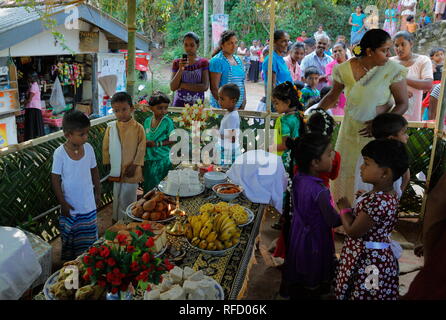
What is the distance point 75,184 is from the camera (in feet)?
10.7

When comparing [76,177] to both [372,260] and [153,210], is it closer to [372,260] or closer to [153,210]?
[153,210]

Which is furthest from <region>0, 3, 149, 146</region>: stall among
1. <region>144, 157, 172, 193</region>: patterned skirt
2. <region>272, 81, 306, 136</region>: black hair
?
<region>272, 81, 306, 136</region>: black hair

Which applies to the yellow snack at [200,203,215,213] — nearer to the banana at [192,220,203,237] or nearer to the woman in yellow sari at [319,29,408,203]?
the banana at [192,220,203,237]

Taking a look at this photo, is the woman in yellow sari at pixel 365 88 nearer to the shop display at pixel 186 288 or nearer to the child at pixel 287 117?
the child at pixel 287 117

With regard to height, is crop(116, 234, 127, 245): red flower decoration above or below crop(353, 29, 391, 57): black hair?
below

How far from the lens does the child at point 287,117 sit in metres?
3.64

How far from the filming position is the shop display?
5.97 ft

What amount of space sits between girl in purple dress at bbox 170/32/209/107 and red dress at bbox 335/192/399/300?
10.8ft

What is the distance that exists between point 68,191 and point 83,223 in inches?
13.3

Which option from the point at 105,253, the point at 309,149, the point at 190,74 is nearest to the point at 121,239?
the point at 105,253

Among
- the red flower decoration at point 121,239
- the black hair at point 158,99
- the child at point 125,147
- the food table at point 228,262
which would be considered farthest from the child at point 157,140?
the red flower decoration at point 121,239

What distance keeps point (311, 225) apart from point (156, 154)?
2.09 metres

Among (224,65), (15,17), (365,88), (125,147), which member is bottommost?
(125,147)

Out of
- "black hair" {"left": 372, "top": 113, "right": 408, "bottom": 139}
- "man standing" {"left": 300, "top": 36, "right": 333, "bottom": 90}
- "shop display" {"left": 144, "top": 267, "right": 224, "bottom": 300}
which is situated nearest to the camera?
"shop display" {"left": 144, "top": 267, "right": 224, "bottom": 300}
